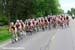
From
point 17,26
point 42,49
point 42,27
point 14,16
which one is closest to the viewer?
point 42,49

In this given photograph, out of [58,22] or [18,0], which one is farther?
[18,0]

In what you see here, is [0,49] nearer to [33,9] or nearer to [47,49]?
[47,49]

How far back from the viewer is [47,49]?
20.5 meters

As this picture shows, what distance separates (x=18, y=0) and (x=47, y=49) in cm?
6218

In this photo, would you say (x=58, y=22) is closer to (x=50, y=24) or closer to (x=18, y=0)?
(x=50, y=24)

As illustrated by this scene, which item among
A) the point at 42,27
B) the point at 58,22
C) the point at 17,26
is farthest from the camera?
the point at 58,22

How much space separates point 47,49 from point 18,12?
61.8 metres

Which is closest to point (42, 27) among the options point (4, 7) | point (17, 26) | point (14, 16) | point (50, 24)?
point (50, 24)

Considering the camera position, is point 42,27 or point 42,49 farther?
point 42,27

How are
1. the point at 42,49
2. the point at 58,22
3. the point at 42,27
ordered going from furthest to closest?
the point at 58,22
the point at 42,27
the point at 42,49

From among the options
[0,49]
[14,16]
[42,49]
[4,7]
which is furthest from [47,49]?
[14,16]

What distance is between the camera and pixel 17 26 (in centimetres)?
2925

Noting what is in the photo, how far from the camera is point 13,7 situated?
271 ft

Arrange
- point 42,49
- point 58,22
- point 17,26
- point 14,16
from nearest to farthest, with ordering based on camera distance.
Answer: point 42,49 → point 17,26 → point 58,22 → point 14,16
